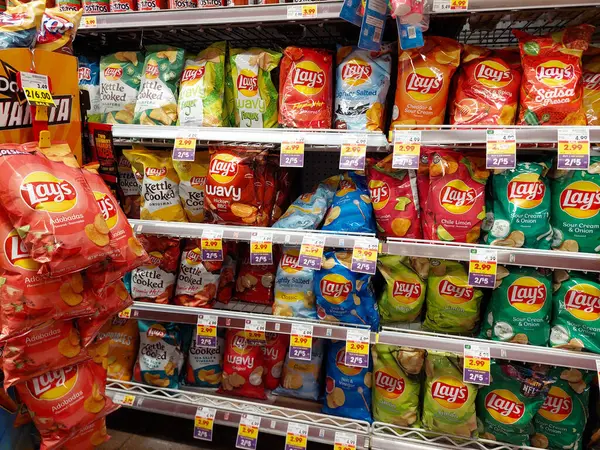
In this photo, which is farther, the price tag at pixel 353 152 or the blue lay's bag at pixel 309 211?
the blue lay's bag at pixel 309 211

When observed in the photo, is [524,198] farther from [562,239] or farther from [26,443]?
[26,443]

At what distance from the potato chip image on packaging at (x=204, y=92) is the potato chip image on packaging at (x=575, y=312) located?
1424 mm

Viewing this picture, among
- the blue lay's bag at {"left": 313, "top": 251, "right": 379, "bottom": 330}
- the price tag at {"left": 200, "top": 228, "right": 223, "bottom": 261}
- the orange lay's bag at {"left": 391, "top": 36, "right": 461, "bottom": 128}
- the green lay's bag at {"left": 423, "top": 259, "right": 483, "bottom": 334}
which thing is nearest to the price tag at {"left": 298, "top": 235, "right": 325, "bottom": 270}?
the blue lay's bag at {"left": 313, "top": 251, "right": 379, "bottom": 330}

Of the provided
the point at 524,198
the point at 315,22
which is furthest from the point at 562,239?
the point at 315,22

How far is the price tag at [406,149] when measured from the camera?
1.46 meters

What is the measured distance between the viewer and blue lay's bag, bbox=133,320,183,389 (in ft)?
6.08

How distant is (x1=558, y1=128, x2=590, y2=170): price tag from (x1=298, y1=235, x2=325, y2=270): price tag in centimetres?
82

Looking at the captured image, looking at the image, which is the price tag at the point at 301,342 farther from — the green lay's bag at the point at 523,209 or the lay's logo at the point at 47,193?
the lay's logo at the point at 47,193

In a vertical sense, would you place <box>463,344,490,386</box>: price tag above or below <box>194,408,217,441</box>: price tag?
above

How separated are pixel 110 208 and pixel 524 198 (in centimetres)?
135

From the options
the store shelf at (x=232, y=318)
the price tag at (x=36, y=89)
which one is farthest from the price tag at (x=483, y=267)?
the price tag at (x=36, y=89)

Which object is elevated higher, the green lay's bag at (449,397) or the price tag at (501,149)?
the price tag at (501,149)

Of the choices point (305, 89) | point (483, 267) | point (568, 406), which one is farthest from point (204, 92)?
point (568, 406)

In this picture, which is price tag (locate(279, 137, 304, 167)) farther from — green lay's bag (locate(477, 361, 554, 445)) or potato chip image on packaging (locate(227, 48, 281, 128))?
green lay's bag (locate(477, 361, 554, 445))
